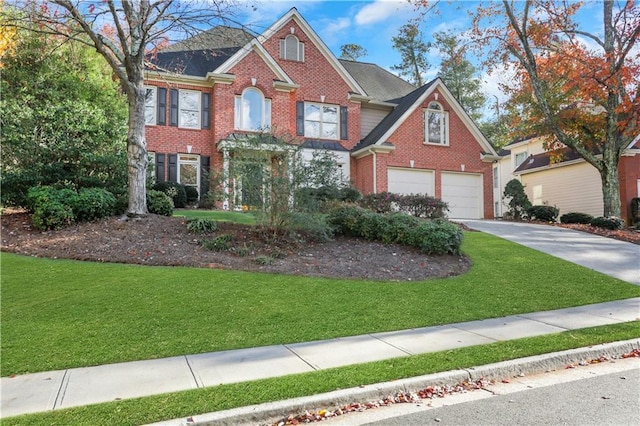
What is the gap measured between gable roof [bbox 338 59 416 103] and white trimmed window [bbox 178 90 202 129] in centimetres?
900

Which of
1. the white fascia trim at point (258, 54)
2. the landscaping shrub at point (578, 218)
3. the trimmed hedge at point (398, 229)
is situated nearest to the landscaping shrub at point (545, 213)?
the landscaping shrub at point (578, 218)

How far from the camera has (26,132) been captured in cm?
1200

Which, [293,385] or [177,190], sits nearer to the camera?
[293,385]

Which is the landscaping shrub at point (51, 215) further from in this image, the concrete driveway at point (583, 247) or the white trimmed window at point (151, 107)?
the concrete driveway at point (583, 247)

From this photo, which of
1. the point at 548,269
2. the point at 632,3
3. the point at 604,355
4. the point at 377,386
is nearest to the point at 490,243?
the point at 548,269

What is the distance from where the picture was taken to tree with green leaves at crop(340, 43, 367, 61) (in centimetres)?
3747

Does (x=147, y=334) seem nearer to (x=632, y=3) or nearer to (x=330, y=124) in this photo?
(x=330, y=124)

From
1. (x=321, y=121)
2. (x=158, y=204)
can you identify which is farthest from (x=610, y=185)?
(x=158, y=204)

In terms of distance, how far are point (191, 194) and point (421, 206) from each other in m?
9.38

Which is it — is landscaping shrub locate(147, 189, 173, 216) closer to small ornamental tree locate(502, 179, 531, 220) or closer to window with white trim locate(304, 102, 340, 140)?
window with white trim locate(304, 102, 340, 140)

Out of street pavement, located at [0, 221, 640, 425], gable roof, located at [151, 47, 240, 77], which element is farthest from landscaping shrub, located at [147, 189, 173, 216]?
gable roof, located at [151, 47, 240, 77]

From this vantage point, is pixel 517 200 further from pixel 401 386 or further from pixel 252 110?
pixel 401 386

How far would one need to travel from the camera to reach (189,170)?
1897 centimetres

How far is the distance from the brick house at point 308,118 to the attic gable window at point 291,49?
49 mm
